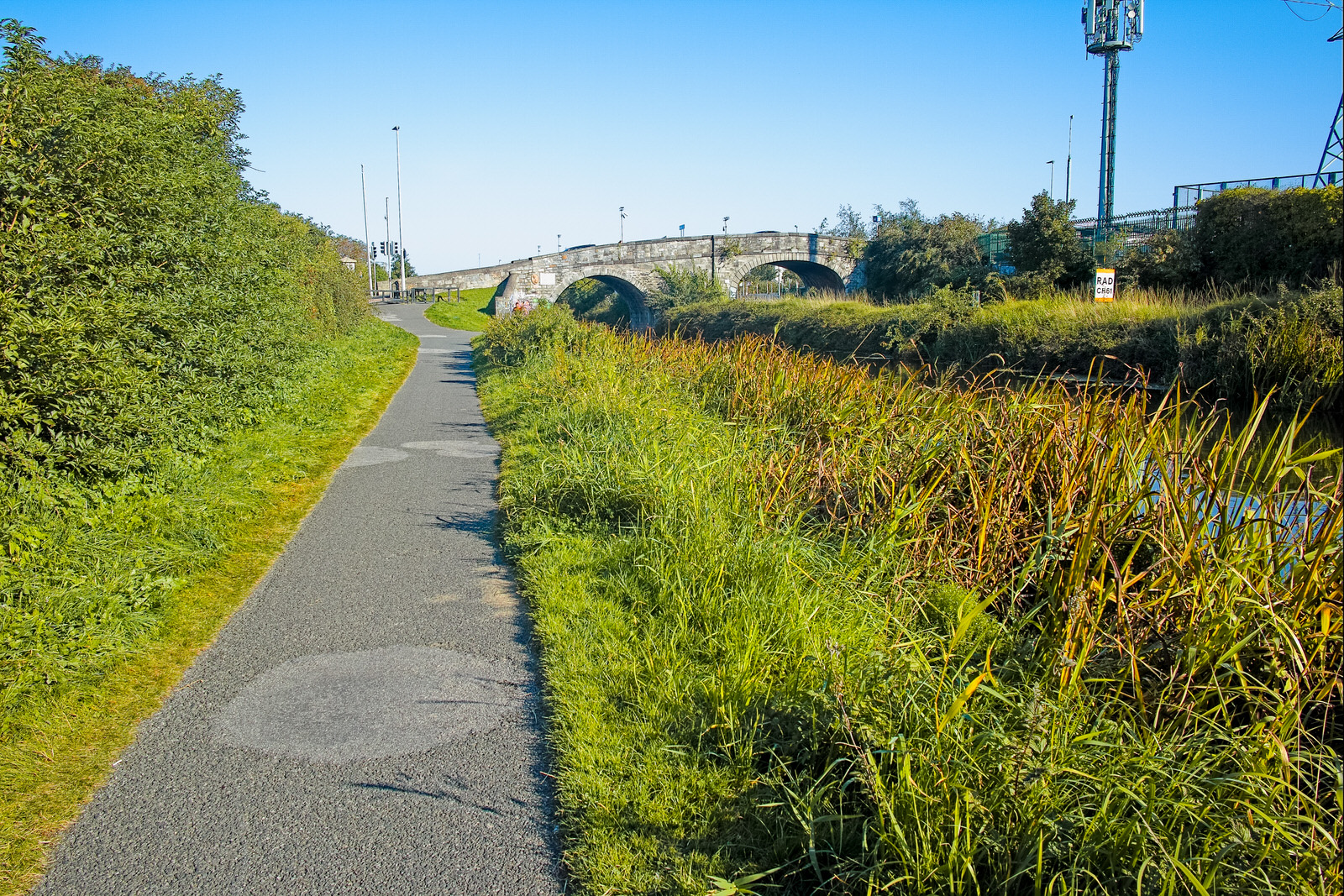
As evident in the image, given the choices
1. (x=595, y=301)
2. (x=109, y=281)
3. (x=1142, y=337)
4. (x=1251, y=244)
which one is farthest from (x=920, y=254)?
(x=109, y=281)

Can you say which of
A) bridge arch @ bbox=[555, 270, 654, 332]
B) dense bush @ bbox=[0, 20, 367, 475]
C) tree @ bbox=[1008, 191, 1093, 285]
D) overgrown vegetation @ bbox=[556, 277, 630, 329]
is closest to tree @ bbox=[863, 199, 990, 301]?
tree @ bbox=[1008, 191, 1093, 285]

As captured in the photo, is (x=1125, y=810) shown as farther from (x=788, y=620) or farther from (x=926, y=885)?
(x=788, y=620)

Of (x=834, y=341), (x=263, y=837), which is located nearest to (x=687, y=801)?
(x=263, y=837)

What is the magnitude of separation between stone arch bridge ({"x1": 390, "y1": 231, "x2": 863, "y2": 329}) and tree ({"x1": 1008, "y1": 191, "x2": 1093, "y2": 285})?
20.0 meters

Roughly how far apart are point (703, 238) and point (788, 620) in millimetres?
44500

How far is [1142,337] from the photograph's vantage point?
16.1m

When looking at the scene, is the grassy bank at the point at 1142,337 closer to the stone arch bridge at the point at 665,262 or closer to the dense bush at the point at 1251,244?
the dense bush at the point at 1251,244

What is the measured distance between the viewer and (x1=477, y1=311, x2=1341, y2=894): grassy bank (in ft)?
8.14

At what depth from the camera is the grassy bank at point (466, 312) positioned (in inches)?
1681

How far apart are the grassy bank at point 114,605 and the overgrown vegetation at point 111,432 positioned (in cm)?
1

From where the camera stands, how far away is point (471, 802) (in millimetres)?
3166

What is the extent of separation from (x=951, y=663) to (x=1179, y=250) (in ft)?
73.0

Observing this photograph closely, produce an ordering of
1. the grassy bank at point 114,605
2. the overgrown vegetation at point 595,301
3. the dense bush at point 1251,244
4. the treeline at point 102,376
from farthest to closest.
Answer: the overgrown vegetation at point 595,301, the dense bush at point 1251,244, the treeline at point 102,376, the grassy bank at point 114,605

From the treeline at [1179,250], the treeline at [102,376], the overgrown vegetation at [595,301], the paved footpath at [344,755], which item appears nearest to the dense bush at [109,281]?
the treeline at [102,376]
